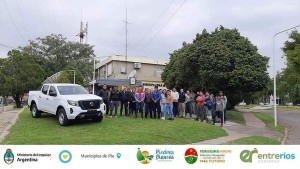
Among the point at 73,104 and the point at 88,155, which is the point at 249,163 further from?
the point at 73,104

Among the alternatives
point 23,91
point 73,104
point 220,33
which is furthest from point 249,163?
point 23,91

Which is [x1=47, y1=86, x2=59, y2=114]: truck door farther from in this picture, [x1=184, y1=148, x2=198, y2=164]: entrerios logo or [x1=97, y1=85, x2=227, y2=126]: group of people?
[x1=184, y1=148, x2=198, y2=164]: entrerios logo

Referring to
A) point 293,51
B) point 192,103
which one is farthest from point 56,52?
point 192,103

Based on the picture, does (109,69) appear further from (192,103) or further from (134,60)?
(192,103)

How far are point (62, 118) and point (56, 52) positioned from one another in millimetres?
49041

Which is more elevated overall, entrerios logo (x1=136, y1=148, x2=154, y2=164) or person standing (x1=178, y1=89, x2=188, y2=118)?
person standing (x1=178, y1=89, x2=188, y2=118)

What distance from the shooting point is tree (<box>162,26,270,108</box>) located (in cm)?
2484

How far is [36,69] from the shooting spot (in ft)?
150

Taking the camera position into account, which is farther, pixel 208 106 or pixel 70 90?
pixel 208 106

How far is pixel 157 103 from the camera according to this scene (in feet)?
65.4

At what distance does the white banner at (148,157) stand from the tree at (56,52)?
53.8 meters

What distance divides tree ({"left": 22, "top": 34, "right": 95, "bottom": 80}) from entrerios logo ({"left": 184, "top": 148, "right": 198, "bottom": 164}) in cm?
5439

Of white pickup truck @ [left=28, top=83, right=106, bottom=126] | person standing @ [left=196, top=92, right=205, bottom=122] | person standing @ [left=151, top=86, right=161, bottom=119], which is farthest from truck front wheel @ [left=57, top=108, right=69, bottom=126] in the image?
person standing @ [left=196, top=92, right=205, bottom=122]

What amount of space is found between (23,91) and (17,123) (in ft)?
91.7
